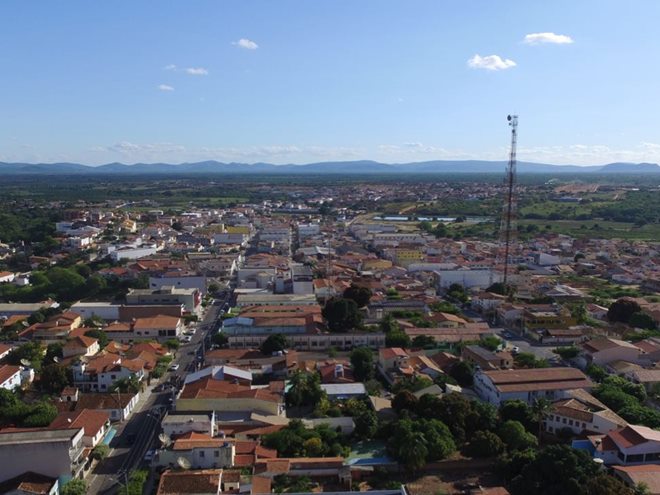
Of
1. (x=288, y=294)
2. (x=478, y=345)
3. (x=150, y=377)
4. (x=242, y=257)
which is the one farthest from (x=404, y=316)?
(x=242, y=257)

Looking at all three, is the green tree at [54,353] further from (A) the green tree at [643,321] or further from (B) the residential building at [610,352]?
(A) the green tree at [643,321]

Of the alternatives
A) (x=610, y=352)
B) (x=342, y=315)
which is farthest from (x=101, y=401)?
(x=610, y=352)

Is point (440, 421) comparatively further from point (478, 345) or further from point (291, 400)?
point (478, 345)

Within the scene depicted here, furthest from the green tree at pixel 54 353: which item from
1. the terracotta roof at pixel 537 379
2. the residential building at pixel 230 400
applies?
the terracotta roof at pixel 537 379

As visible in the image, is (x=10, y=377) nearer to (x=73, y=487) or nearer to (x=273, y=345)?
(x=73, y=487)

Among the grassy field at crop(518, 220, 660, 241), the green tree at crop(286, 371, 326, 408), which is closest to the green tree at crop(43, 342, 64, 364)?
the green tree at crop(286, 371, 326, 408)

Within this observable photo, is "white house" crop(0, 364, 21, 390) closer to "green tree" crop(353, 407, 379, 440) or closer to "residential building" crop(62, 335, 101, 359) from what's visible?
"residential building" crop(62, 335, 101, 359)
